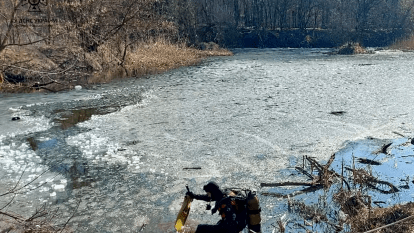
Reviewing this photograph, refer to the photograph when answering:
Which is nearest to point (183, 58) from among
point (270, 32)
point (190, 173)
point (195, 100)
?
point (195, 100)

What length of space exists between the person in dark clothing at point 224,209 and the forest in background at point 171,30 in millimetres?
2262

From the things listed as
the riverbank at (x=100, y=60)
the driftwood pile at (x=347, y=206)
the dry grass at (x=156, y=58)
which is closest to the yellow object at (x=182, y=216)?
the driftwood pile at (x=347, y=206)

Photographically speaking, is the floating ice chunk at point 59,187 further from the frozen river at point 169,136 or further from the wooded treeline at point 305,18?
the wooded treeline at point 305,18

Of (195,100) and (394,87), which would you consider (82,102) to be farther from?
(394,87)

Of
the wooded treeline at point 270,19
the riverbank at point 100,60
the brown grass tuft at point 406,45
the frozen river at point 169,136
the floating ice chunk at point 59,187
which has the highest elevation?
the wooded treeline at point 270,19

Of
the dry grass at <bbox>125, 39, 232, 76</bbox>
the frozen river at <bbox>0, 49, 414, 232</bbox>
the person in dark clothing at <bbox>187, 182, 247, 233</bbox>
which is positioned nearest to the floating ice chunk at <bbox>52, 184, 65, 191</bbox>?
the frozen river at <bbox>0, 49, 414, 232</bbox>

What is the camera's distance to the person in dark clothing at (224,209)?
442 centimetres

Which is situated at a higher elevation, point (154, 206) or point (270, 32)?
point (270, 32)

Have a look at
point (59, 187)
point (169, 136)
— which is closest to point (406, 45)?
point (169, 136)

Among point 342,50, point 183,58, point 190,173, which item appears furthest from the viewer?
point 342,50

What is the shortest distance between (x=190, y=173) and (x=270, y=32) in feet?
147

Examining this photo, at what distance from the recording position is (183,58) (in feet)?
85.8

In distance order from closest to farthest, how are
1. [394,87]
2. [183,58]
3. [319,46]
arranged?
[394,87] → [183,58] → [319,46]

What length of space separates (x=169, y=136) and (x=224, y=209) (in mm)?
5416
